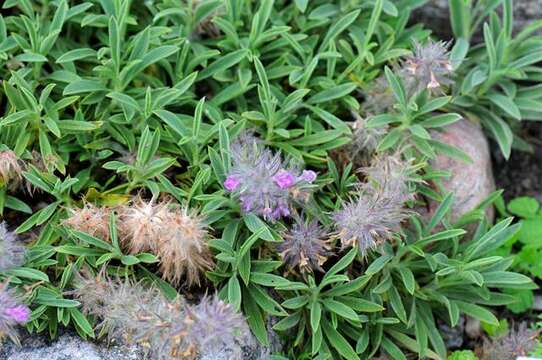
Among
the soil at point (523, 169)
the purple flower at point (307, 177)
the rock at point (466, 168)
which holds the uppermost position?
the purple flower at point (307, 177)

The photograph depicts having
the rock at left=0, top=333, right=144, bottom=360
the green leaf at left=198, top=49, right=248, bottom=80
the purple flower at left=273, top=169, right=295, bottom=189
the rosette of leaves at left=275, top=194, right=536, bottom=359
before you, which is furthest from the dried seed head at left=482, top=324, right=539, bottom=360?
the green leaf at left=198, top=49, right=248, bottom=80

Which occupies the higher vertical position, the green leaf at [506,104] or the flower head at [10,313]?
the green leaf at [506,104]

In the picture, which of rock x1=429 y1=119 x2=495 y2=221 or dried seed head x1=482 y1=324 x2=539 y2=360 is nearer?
dried seed head x1=482 y1=324 x2=539 y2=360

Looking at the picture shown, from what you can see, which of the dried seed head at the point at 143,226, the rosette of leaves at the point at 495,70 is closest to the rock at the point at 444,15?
the rosette of leaves at the point at 495,70

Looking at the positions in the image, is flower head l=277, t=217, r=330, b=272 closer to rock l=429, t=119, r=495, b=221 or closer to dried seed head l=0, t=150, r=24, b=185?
rock l=429, t=119, r=495, b=221

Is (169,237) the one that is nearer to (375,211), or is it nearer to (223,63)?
(375,211)

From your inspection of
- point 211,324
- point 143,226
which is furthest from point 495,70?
point 211,324

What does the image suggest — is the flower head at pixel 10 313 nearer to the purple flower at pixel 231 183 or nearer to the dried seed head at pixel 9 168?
the dried seed head at pixel 9 168
